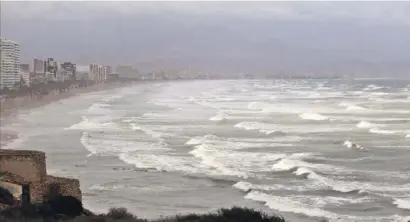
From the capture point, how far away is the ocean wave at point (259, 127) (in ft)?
104

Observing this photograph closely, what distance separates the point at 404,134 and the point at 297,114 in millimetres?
13680

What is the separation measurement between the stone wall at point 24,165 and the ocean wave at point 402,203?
745cm

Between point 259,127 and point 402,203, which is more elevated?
point 402,203

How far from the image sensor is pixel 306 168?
793 inches

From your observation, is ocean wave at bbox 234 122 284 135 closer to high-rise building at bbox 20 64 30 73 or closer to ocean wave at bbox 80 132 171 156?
ocean wave at bbox 80 132 171 156

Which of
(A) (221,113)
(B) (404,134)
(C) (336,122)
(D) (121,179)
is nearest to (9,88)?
(A) (221,113)

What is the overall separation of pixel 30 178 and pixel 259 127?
21241 millimetres

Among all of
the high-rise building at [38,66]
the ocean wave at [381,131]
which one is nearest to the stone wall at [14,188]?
the ocean wave at [381,131]

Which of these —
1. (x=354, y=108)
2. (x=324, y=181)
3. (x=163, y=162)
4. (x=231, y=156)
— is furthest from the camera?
(x=354, y=108)

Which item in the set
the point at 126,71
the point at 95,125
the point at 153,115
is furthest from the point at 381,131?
the point at 126,71

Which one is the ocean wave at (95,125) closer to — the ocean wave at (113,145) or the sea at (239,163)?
the sea at (239,163)

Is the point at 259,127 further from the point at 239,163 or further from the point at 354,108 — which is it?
the point at 354,108

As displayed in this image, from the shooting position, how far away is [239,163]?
69.9 feet

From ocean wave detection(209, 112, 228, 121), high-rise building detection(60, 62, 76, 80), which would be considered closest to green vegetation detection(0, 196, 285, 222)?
ocean wave detection(209, 112, 228, 121)
